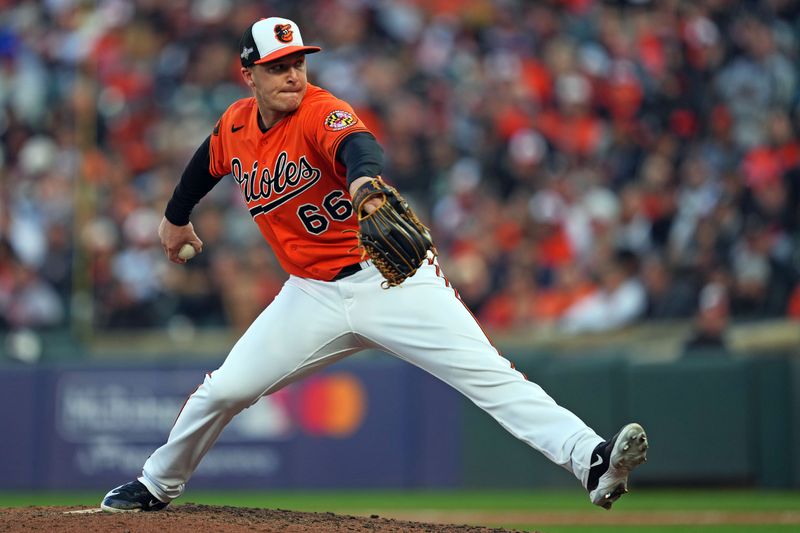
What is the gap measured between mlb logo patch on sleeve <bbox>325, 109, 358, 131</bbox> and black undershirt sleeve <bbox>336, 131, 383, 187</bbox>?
0.08 m

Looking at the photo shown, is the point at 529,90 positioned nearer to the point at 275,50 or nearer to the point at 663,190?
the point at 663,190

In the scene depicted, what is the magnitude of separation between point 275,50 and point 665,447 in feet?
19.9

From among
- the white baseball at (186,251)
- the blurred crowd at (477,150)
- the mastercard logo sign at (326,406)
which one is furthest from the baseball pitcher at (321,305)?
the blurred crowd at (477,150)

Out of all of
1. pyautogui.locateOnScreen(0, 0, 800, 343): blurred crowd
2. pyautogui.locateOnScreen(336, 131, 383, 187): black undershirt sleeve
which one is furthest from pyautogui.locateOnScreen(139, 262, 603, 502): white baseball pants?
pyautogui.locateOnScreen(0, 0, 800, 343): blurred crowd

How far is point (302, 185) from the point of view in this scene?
4902mm

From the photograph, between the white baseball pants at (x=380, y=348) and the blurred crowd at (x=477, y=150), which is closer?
the white baseball pants at (x=380, y=348)

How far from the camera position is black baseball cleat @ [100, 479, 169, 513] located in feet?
→ 17.3

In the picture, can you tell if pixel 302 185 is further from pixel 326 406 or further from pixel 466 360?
pixel 326 406

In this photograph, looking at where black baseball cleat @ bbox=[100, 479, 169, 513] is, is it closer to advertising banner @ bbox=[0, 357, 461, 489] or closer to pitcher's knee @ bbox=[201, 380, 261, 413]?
pitcher's knee @ bbox=[201, 380, 261, 413]

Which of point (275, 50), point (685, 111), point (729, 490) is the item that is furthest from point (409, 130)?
point (275, 50)

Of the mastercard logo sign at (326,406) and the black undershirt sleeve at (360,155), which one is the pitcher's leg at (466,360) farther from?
the mastercard logo sign at (326,406)

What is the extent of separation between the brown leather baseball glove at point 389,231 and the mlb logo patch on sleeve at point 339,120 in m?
0.38

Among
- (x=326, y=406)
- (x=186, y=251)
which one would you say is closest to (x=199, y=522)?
(x=186, y=251)

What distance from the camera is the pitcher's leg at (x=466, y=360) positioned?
15.2 ft
